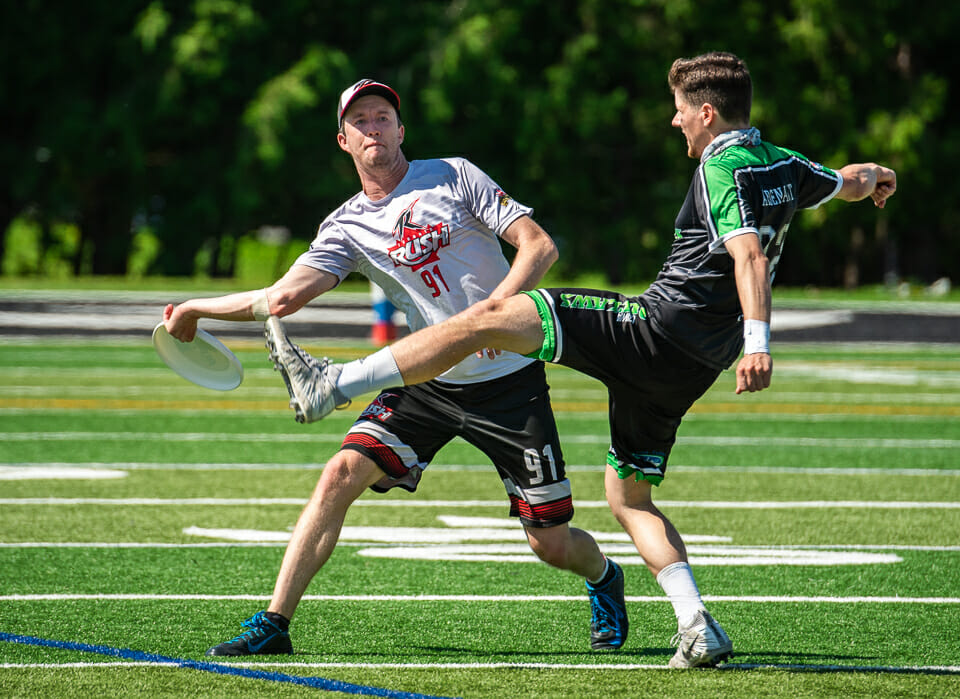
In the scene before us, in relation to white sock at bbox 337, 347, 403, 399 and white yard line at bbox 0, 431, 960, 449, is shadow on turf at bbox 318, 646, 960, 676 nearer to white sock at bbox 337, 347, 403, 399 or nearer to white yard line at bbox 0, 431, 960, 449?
white sock at bbox 337, 347, 403, 399

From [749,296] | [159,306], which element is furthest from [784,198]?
[159,306]

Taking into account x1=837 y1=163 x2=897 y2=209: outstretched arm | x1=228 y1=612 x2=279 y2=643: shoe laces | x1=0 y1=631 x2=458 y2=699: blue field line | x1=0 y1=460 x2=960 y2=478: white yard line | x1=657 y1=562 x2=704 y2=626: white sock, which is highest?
x1=837 y1=163 x2=897 y2=209: outstretched arm

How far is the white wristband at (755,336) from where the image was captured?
449cm

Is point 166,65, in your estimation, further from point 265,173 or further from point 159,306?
point 159,306

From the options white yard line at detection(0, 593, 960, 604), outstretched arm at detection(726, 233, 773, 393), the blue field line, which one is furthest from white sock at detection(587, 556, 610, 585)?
outstretched arm at detection(726, 233, 773, 393)

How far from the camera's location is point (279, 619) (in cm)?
516

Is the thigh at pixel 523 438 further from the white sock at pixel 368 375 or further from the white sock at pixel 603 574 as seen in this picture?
the white sock at pixel 368 375

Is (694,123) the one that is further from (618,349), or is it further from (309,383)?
(309,383)

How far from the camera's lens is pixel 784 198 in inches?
192

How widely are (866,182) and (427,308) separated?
5.55 feet

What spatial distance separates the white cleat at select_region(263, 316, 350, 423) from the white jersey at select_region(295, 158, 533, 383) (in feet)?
2.67

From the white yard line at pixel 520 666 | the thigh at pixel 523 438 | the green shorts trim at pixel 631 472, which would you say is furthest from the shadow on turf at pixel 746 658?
the green shorts trim at pixel 631 472

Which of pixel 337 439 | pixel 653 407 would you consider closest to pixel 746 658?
pixel 653 407

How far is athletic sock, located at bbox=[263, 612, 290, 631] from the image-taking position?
16.9ft
